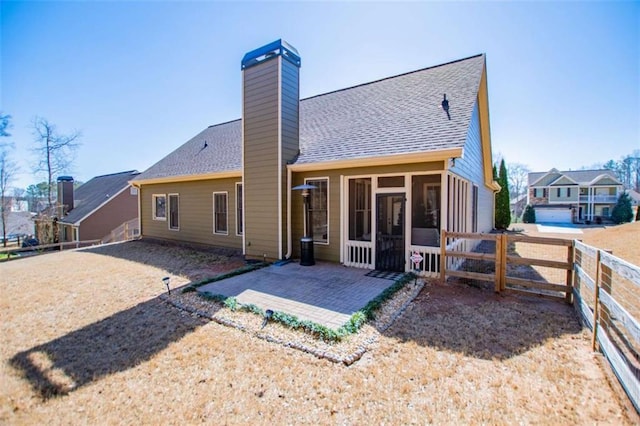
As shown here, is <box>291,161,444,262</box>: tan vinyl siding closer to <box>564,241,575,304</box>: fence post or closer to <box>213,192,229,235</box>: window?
<box>564,241,575,304</box>: fence post

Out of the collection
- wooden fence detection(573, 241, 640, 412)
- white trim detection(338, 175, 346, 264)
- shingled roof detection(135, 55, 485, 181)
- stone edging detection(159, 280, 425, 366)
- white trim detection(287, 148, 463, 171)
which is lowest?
stone edging detection(159, 280, 425, 366)

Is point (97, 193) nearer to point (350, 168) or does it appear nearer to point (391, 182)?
point (350, 168)

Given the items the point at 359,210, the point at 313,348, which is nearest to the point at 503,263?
the point at 359,210

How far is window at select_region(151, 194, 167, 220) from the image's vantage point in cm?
1324

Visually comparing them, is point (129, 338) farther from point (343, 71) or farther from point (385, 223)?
point (343, 71)

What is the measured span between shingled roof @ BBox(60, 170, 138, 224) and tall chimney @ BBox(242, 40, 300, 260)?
17.4m

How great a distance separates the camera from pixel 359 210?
8.07 metres

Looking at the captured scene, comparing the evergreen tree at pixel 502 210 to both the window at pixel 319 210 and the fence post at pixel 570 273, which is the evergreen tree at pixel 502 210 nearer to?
the fence post at pixel 570 273

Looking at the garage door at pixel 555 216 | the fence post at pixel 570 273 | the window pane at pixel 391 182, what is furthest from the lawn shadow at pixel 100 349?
the garage door at pixel 555 216

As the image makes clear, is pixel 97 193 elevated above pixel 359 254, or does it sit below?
above

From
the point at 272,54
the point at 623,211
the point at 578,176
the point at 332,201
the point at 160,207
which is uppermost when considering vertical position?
the point at 272,54

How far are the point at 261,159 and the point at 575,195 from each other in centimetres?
4255

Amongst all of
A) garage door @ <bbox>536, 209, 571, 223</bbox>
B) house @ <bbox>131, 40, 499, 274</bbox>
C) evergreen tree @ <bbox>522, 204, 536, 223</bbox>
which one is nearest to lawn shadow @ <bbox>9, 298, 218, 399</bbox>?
house @ <bbox>131, 40, 499, 274</bbox>

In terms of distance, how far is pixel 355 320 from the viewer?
4.20 metres
